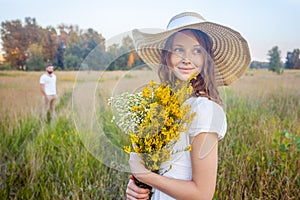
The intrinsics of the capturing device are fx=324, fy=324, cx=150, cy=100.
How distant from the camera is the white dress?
90 cm

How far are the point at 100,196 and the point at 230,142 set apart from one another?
1200 millimetres

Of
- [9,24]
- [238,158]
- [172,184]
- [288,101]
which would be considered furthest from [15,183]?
[9,24]

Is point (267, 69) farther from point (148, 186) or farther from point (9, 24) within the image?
point (9, 24)

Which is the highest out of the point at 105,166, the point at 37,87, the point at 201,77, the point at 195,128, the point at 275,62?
the point at 275,62

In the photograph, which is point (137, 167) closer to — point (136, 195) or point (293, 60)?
point (136, 195)

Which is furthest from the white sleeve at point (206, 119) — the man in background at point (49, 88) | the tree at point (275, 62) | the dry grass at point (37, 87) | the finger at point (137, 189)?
the tree at point (275, 62)

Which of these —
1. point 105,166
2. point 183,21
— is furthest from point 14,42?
point 183,21

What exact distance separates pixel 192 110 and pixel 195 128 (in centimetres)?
5

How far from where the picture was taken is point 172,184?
93 centimetres

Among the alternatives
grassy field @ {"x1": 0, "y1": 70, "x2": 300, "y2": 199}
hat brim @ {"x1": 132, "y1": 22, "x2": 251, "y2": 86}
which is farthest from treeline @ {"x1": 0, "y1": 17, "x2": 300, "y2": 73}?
hat brim @ {"x1": 132, "y1": 22, "x2": 251, "y2": 86}

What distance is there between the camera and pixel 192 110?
902 mm

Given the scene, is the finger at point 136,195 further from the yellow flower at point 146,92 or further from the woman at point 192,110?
the yellow flower at point 146,92

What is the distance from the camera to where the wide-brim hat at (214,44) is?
3.09 ft

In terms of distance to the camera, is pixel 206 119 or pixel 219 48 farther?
pixel 219 48
